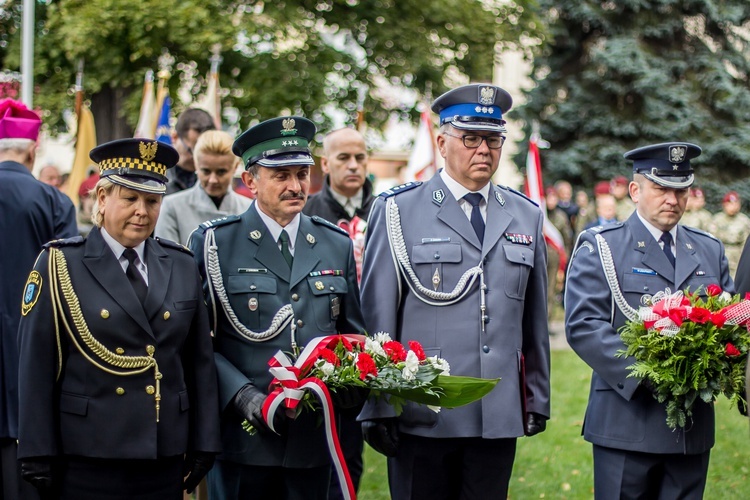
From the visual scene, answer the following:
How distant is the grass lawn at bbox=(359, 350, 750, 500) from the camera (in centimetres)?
729

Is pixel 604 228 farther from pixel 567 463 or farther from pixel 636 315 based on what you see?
pixel 567 463

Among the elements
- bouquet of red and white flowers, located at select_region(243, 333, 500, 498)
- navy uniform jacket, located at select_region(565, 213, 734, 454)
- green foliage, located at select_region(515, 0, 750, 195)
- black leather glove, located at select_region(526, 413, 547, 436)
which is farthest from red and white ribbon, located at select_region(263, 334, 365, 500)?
green foliage, located at select_region(515, 0, 750, 195)

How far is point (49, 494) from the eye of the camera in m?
4.02

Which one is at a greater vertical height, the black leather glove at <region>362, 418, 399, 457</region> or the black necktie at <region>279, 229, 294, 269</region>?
the black necktie at <region>279, 229, 294, 269</region>

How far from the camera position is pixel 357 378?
407 cm

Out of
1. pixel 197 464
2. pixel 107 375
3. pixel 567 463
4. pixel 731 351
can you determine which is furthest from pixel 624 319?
pixel 567 463

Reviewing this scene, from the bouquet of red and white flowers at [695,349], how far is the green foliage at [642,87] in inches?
680

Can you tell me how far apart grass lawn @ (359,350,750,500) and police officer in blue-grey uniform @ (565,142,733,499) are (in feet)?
7.36

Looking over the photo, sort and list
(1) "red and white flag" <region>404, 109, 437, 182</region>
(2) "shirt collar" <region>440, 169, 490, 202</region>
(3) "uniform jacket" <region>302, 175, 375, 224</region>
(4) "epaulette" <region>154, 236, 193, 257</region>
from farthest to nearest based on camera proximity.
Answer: (1) "red and white flag" <region>404, 109, 437, 182</region> → (3) "uniform jacket" <region>302, 175, 375, 224</region> → (2) "shirt collar" <region>440, 169, 490, 202</region> → (4) "epaulette" <region>154, 236, 193, 257</region>

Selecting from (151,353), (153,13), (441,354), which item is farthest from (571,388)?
(153,13)

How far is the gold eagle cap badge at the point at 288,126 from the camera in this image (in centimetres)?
461

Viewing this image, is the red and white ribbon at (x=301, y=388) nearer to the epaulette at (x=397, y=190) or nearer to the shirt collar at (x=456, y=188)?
the epaulette at (x=397, y=190)

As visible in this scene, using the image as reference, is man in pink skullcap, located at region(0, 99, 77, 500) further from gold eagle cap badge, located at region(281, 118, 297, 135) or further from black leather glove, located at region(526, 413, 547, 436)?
black leather glove, located at region(526, 413, 547, 436)

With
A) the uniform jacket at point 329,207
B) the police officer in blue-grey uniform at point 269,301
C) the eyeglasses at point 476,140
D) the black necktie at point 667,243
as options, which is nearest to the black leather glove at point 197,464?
the police officer in blue-grey uniform at point 269,301
